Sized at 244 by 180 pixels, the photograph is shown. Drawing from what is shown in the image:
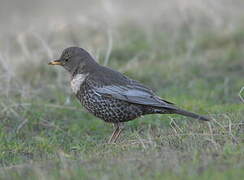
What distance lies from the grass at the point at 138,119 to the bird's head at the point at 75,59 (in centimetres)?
89

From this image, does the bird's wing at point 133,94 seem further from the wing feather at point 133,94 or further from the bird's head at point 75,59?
the bird's head at point 75,59

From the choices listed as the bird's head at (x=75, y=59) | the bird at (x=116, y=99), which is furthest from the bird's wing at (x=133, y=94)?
the bird's head at (x=75, y=59)

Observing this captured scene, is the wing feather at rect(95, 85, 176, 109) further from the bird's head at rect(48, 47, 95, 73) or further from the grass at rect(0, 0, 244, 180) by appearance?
the bird's head at rect(48, 47, 95, 73)

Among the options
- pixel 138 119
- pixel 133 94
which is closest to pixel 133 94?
pixel 133 94

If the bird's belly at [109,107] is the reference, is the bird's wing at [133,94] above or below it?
above

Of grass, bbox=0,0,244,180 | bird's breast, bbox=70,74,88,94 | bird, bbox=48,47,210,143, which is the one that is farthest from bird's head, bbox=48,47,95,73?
grass, bbox=0,0,244,180

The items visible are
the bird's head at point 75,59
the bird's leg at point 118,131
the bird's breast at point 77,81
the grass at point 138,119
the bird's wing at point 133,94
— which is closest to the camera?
the grass at point 138,119

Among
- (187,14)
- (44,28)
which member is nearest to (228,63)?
(187,14)

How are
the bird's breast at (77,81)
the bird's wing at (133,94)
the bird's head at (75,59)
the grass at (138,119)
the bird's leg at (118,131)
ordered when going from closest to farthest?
1. the grass at (138,119)
2. the bird's wing at (133,94)
3. the bird's leg at (118,131)
4. the bird's breast at (77,81)
5. the bird's head at (75,59)

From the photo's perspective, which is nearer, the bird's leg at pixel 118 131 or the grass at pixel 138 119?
the grass at pixel 138 119

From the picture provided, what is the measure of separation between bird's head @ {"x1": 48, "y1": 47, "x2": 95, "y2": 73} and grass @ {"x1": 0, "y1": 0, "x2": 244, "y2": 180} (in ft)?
2.91

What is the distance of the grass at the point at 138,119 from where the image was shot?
17.0 ft

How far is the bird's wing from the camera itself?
22.9 feet

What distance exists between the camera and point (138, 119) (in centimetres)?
823
